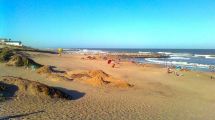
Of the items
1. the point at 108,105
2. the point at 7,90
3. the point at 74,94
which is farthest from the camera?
the point at 74,94

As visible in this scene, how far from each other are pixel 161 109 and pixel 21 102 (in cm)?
587

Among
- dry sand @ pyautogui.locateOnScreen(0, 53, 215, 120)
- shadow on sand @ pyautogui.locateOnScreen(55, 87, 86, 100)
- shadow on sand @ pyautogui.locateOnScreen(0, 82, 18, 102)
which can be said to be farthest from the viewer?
shadow on sand @ pyautogui.locateOnScreen(55, 87, 86, 100)

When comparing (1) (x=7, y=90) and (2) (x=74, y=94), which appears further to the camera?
(2) (x=74, y=94)

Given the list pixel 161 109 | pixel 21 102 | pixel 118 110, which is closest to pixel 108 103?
pixel 118 110

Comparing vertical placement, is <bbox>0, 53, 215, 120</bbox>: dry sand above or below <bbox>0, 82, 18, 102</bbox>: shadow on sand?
below

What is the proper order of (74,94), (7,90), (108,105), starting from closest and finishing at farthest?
1. (7,90)
2. (108,105)
3. (74,94)

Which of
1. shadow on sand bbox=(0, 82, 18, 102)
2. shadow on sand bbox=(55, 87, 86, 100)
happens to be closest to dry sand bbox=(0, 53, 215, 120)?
shadow on sand bbox=(55, 87, 86, 100)

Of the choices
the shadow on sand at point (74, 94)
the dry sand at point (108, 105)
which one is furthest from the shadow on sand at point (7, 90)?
the shadow on sand at point (74, 94)

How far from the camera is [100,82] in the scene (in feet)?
61.8

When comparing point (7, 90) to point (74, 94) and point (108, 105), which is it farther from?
point (108, 105)

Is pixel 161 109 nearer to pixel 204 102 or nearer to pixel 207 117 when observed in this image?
pixel 207 117

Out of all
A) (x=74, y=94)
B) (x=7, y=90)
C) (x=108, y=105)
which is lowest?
(x=108, y=105)

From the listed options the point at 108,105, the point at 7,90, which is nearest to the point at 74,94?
the point at 108,105

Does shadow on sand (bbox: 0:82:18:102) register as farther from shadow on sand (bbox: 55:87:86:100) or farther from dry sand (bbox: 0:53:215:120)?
shadow on sand (bbox: 55:87:86:100)
